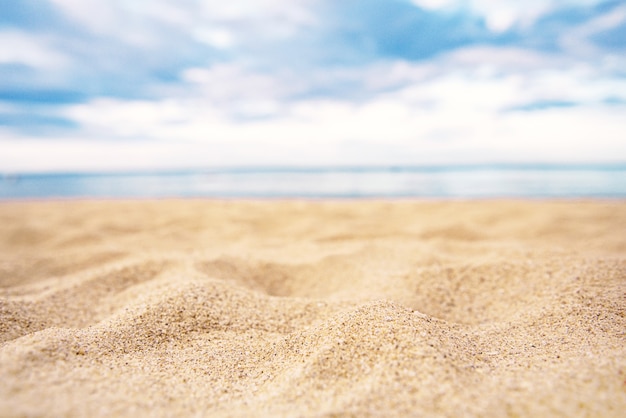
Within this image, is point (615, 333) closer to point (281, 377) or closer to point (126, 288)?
point (281, 377)

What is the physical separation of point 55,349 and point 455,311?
227 cm

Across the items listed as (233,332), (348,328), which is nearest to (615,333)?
(348,328)

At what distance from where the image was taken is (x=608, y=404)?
4.18ft

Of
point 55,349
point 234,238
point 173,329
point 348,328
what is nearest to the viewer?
point 55,349

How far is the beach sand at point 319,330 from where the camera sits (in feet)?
4.50

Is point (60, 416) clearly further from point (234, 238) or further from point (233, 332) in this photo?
point (234, 238)

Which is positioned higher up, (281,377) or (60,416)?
(60,416)

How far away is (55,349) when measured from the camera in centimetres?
163

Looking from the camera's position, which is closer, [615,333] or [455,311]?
[615,333]

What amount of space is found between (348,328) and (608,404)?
3.30 ft

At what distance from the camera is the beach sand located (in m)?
1.37

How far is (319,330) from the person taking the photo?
6.44 feet

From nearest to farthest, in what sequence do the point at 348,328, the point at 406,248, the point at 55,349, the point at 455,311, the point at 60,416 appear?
the point at 60,416 < the point at 55,349 < the point at 348,328 < the point at 455,311 < the point at 406,248

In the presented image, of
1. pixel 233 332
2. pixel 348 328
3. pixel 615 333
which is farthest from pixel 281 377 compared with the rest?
pixel 615 333
